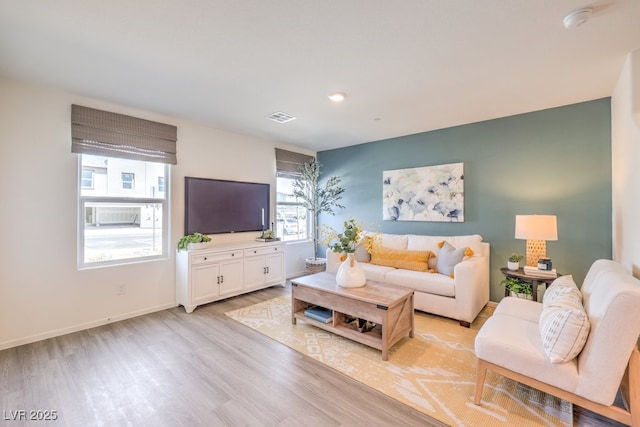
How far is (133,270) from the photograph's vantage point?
3363 mm

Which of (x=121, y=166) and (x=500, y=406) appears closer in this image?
(x=500, y=406)

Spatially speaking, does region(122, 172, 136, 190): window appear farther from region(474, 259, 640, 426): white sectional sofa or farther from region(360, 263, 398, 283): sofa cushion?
region(474, 259, 640, 426): white sectional sofa

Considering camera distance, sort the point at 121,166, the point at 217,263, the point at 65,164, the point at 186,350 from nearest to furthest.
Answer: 1. the point at 186,350
2. the point at 65,164
3. the point at 121,166
4. the point at 217,263

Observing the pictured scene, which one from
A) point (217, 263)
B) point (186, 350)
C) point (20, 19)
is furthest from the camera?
point (217, 263)

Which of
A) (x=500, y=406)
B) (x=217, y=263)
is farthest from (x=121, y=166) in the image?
(x=500, y=406)

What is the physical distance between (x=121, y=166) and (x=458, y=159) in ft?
14.5

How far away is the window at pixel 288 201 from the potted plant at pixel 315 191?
0.37ft

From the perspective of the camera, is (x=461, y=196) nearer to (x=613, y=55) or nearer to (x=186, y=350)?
(x=613, y=55)

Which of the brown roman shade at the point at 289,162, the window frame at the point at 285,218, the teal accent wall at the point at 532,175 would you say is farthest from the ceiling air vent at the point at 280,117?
the teal accent wall at the point at 532,175

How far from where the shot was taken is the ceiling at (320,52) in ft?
5.55

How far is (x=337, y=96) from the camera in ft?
9.61

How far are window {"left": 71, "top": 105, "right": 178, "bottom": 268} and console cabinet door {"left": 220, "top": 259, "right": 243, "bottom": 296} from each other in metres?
0.79

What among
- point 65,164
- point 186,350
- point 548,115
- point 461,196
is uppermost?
point 548,115

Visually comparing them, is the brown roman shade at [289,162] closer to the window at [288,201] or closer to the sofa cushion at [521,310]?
the window at [288,201]
